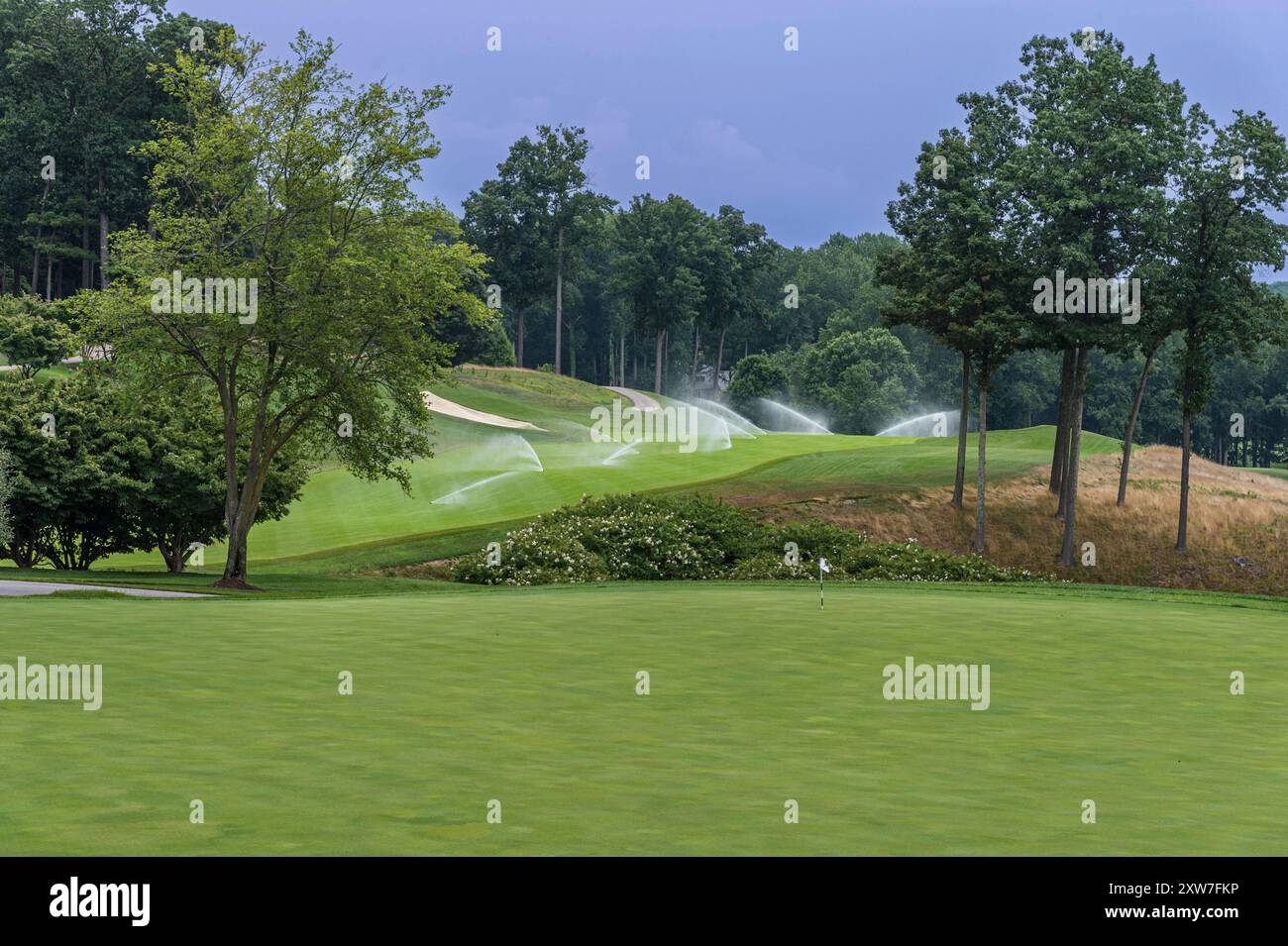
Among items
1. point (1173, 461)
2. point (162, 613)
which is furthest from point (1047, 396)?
point (162, 613)

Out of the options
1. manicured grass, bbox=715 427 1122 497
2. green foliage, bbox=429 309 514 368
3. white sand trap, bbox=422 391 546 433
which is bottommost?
manicured grass, bbox=715 427 1122 497

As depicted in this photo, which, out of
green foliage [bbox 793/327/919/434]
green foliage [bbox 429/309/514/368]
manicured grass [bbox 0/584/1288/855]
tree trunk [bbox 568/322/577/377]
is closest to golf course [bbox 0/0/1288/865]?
manicured grass [bbox 0/584/1288/855]

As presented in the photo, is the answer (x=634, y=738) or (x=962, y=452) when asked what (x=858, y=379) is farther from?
(x=634, y=738)

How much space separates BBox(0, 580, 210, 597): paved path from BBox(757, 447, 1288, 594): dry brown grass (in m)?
27.8

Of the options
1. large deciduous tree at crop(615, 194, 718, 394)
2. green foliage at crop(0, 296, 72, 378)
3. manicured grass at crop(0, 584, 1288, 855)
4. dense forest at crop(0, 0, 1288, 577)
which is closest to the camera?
manicured grass at crop(0, 584, 1288, 855)

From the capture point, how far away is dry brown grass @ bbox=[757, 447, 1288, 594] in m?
57.7

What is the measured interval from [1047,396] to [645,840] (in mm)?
147491

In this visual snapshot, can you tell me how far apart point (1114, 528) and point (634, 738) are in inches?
2066

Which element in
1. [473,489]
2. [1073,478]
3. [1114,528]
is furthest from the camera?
[473,489]

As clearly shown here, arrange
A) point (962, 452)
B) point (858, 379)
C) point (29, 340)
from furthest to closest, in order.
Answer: point (858, 379)
point (29, 340)
point (962, 452)

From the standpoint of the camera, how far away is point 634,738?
43.0 feet

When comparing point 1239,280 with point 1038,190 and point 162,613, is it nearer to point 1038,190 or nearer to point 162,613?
point 1038,190

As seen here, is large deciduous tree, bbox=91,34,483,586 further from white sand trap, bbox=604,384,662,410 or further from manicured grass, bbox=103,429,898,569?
white sand trap, bbox=604,384,662,410

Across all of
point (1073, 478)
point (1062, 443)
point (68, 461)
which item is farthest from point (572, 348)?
point (68, 461)
